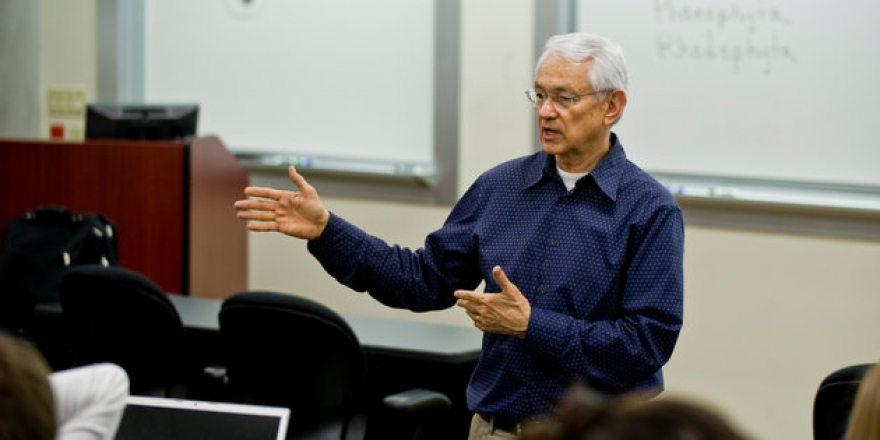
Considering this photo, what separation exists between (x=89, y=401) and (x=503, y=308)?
1.11 meters

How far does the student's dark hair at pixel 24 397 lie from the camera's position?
866 millimetres

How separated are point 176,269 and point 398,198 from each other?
1024 mm

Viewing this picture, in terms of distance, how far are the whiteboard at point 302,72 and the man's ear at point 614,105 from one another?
259 centimetres

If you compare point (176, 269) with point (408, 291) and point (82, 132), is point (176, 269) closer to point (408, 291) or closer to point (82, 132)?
point (82, 132)

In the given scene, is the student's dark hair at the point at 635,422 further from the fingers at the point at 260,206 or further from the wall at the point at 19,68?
the wall at the point at 19,68

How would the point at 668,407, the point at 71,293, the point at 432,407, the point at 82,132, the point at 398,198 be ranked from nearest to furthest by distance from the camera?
the point at 668,407
the point at 432,407
the point at 71,293
the point at 398,198
the point at 82,132

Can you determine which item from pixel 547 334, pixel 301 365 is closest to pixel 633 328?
pixel 547 334

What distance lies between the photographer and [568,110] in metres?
2.33

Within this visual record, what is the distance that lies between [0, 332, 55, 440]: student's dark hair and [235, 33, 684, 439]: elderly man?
4.20ft

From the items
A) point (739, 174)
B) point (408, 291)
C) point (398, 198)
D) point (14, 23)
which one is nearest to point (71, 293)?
point (408, 291)

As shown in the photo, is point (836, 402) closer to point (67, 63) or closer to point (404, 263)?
point (404, 263)

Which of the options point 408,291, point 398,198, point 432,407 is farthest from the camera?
point 398,198

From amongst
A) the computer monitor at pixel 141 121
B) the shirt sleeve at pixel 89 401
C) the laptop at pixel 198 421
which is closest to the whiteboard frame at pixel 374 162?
the computer monitor at pixel 141 121

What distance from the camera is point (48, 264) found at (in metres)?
4.17
